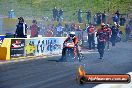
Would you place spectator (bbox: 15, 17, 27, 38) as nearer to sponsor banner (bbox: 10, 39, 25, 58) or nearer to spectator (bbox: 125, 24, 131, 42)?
sponsor banner (bbox: 10, 39, 25, 58)

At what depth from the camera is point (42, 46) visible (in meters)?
22.6

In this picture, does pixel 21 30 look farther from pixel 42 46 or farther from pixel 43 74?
pixel 43 74

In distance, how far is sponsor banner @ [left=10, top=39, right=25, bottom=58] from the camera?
2018 centimetres

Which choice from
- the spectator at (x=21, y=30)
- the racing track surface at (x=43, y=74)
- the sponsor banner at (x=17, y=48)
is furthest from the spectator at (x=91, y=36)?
the racing track surface at (x=43, y=74)

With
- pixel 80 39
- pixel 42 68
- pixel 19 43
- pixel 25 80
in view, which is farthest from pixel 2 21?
pixel 25 80

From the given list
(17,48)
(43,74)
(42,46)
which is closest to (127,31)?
(42,46)

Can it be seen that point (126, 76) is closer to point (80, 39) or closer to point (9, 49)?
point (9, 49)

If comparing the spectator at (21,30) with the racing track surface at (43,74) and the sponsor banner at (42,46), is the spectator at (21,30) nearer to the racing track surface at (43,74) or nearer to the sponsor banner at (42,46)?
the sponsor banner at (42,46)

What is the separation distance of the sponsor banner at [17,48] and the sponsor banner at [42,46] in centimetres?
34

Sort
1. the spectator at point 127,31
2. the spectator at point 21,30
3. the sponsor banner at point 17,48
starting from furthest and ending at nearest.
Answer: the spectator at point 127,31 → the spectator at point 21,30 → the sponsor banner at point 17,48

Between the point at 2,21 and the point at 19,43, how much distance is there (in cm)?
1793

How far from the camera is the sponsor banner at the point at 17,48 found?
66.2 feet

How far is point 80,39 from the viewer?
27.3 meters

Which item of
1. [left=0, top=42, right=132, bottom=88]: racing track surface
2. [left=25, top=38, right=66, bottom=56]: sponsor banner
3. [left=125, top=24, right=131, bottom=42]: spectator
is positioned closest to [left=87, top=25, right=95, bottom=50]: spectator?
[left=25, top=38, right=66, bottom=56]: sponsor banner
